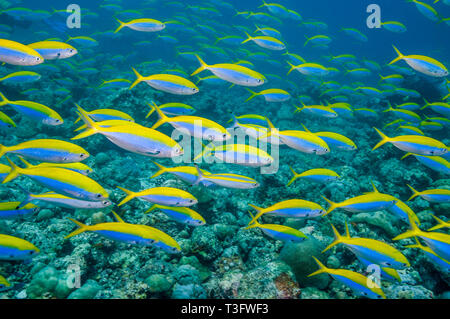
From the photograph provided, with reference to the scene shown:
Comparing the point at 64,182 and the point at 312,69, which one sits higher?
the point at 312,69

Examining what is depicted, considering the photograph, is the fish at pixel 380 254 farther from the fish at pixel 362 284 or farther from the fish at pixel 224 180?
the fish at pixel 224 180

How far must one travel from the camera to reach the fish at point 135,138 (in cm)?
254

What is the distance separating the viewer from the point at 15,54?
127 inches

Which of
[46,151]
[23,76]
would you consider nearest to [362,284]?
[46,151]

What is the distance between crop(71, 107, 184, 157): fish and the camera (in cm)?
254

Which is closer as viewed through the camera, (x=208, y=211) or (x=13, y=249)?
(x=13, y=249)

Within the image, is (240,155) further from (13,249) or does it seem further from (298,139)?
(13,249)

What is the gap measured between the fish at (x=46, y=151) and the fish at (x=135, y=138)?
0.75ft

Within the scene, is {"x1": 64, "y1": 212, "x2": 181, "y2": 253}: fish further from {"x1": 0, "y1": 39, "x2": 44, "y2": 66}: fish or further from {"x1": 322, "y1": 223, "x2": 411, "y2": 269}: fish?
{"x1": 0, "y1": 39, "x2": 44, "y2": 66}: fish

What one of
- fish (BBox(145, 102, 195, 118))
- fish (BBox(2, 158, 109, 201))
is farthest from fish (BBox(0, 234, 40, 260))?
fish (BBox(145, 102, 195, 118))

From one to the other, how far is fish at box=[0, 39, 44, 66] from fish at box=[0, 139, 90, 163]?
146cm

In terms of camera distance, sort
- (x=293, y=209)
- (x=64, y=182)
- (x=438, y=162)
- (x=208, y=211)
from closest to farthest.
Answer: (x=64, y=182), (x=293, y=209), (x=438, y=162), (x=208, y=211)

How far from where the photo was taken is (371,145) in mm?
7516

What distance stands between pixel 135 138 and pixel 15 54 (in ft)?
7.76
